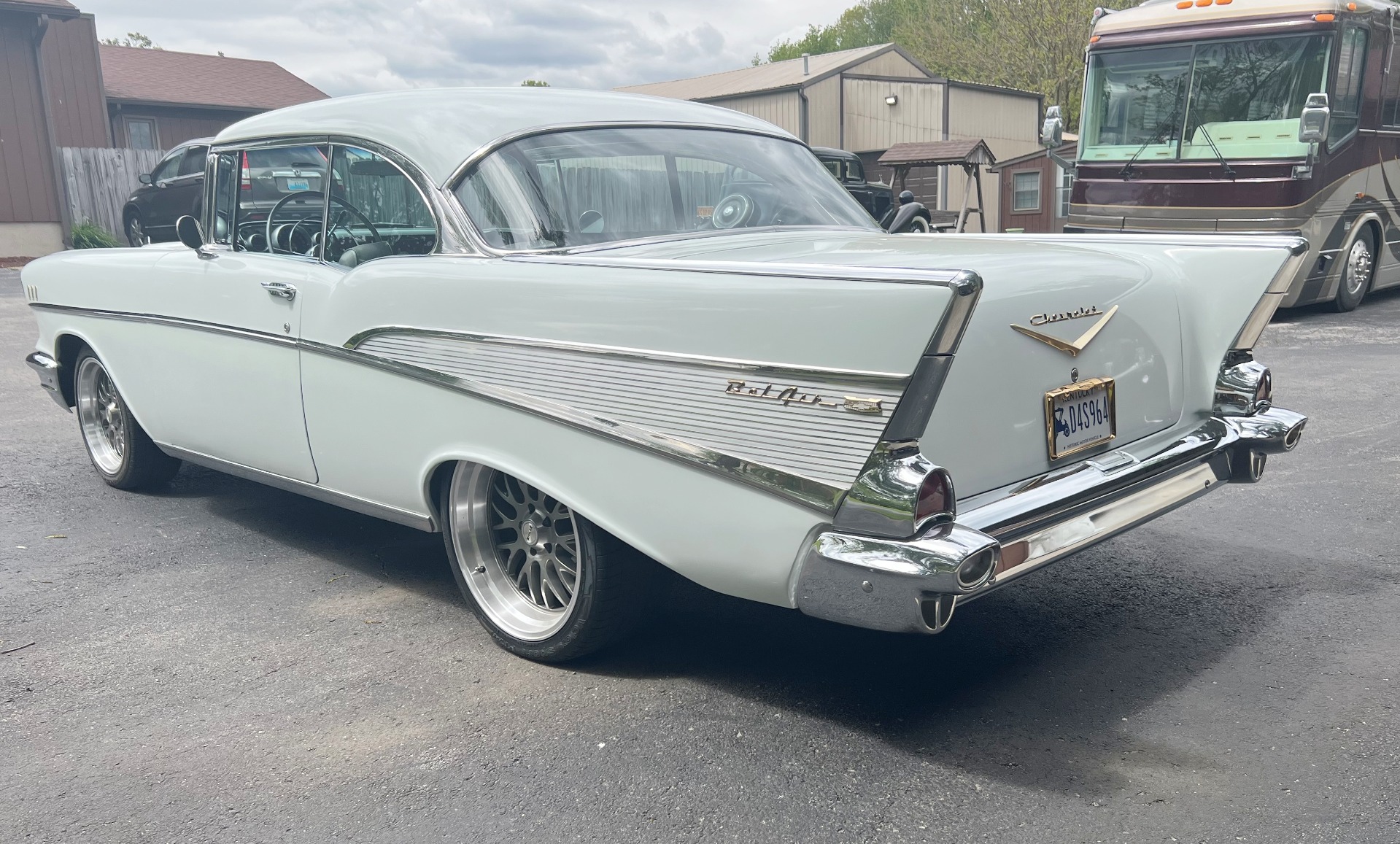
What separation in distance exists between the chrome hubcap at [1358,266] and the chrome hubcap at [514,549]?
10702 millimetres

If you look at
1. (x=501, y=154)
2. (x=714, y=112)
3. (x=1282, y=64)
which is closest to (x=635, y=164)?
(x=501, y=154)

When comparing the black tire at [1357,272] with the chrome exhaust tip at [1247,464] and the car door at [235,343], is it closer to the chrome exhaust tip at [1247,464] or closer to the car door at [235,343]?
the chrome exhaust tip at [1247,464]

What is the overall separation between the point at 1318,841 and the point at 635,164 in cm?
271

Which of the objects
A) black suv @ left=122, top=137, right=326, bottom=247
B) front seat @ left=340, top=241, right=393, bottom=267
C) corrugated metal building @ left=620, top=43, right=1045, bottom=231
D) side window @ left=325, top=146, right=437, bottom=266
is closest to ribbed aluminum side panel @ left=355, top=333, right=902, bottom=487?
side window @ left=325, top=146, right=437, bottom=266

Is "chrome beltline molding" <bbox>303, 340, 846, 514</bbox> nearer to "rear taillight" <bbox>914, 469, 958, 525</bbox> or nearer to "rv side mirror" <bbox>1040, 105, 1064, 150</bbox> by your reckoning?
"rear taillight" <bbox>914, 469, 958, 525</bbox>

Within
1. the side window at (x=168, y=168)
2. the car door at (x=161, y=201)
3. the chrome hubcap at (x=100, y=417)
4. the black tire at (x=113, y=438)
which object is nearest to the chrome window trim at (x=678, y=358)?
the black tire at (x=113, y=438)

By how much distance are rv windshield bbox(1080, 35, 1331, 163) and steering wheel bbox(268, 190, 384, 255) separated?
9312 mm

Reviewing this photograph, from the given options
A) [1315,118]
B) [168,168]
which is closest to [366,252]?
[1315,118]

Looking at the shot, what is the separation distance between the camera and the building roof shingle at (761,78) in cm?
2612

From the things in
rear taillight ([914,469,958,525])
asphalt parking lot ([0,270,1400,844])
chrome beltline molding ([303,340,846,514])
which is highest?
chrome beltline molding ([303,340,846,514])

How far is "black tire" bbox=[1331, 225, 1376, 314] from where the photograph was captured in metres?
11.5

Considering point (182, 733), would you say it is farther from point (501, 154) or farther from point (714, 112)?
point (714, 112)

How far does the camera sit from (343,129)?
13.1 feet

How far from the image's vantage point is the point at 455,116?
3.78 meters
